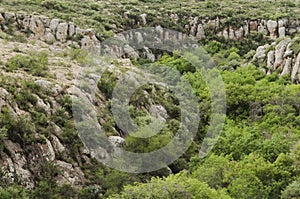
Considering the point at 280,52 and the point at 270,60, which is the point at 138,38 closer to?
the point at 270,60

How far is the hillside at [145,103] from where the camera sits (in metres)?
33.1

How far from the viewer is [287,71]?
52844 millimetres

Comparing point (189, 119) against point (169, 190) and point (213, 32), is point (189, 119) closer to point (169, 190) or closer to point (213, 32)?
point (169, 190)

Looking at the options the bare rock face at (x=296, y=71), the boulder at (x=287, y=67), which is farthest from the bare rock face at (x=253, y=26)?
the bare rock face at (x=296, y=71)

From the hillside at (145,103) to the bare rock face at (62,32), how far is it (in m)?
0.12

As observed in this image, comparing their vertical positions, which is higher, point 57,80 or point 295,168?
point 57,80

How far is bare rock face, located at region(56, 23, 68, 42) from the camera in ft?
184

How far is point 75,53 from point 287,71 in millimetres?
21868

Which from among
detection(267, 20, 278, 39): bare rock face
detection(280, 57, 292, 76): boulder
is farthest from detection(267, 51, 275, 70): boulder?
detection(267, 20, 278, 39): bare rock face

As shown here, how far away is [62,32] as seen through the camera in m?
56.8

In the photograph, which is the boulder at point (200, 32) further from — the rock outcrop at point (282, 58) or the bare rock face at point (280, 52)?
the bare rock face at point (280, 52)

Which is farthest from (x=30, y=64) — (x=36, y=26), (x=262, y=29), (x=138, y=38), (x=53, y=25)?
(x=262, y=29)

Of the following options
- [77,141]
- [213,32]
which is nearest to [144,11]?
[213,32]

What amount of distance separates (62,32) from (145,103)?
17615 millimetres
